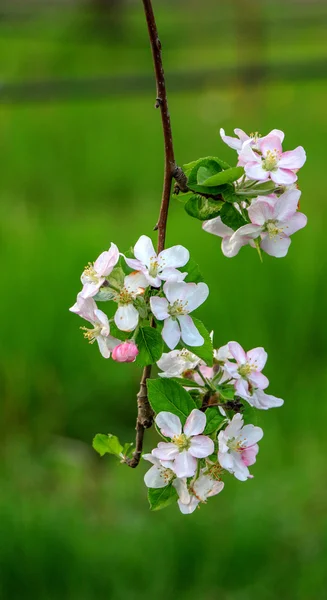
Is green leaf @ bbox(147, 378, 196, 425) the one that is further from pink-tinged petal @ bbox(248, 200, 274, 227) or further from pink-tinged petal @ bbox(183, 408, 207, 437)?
pink-tinged petal @ bbox(248, 200, 274, 227)

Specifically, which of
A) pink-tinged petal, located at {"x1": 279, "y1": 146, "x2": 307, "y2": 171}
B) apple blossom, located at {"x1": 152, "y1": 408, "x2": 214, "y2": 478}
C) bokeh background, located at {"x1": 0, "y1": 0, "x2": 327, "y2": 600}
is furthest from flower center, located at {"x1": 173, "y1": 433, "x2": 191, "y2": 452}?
bokeh background, located at {"x1": 0, "y1": 0, "x2": 327, "y2": 600}

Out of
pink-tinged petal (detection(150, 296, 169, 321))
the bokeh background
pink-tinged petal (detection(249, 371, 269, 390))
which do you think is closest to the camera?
pink-tinged petal (detection(150, 296, 169, 321))

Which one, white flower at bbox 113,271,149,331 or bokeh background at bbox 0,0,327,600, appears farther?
bokeh background at bbox 0,0,327,600

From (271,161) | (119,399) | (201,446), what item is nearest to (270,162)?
(271,161)

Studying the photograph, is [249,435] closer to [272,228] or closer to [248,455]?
[248,455]

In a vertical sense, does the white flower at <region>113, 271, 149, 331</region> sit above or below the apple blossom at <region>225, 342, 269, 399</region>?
above

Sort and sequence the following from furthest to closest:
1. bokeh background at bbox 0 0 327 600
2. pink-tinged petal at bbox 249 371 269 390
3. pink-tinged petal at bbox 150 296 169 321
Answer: bokeh background at bbox 0 0 327 600, pink-tinged petal at bbox 249 371 269 390, pink-tinged petal at bbox 150 296 169 321

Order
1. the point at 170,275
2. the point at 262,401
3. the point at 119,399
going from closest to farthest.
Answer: the point at 170,275
the point at 262,401
the point at 119,399

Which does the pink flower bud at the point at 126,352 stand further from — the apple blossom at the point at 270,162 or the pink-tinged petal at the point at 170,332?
the apple blossom at the point at 270,162
